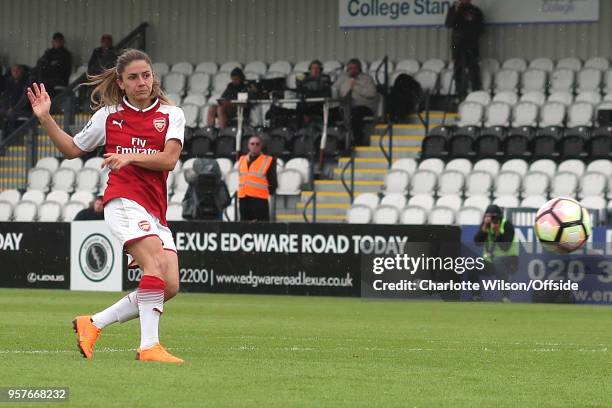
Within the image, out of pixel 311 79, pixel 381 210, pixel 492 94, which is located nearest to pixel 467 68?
pixel 492 94

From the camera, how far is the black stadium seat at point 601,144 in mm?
23375

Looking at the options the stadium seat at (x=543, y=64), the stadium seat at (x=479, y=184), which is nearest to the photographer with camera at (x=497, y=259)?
the stadium seat at (x=479, y=184)

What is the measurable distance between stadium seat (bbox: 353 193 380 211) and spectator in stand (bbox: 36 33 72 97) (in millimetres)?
8762

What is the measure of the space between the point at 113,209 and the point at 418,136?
58.5 feet

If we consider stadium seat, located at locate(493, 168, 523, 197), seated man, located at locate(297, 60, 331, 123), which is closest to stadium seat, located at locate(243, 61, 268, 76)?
seated man, located at locate(297, 60, 331, 123)

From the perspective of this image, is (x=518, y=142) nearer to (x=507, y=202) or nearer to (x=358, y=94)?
(x=507, y=202)

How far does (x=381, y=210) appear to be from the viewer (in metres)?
23.0

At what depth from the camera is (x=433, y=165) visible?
79.2ft

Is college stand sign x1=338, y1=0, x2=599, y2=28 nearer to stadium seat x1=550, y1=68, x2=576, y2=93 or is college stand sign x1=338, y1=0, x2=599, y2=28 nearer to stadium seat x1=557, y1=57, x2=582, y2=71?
stadium seat x1=557, y1=57, x2=582, y2=71

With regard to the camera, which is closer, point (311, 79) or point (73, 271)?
point (73, 271)

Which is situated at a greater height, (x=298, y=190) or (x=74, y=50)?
(x=74, y=50)

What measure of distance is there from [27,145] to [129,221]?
19321 mm

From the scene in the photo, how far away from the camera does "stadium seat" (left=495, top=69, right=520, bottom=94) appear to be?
26.1 meters

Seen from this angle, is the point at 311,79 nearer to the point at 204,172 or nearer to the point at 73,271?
the point at 204,172
